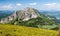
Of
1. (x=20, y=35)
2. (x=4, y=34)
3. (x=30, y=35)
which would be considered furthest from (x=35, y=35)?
(x=4, y=34)

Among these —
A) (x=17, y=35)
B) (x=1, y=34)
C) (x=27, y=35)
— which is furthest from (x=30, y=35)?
(x=1, y=34)

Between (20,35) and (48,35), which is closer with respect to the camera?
(20,35)

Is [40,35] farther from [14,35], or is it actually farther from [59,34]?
[59,34]

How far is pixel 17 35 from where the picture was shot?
1738cm

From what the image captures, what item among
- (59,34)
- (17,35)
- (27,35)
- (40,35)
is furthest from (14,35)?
(59,34)

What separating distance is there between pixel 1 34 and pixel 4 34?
29cm

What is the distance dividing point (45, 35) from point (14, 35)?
3.62 m

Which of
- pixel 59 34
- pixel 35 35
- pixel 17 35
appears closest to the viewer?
pixel 59 34

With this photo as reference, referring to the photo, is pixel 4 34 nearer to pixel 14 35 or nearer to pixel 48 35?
pixel 14 35

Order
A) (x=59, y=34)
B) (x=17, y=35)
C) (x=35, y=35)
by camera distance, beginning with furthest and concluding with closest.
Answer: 1. (x=35, y=35)
2. (x=17, y=35)
3. (x=59, y=34)

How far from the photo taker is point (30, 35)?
1839 cm

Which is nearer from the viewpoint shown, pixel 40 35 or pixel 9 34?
pixel 9 34

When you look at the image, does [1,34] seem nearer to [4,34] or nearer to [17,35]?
[4,34]

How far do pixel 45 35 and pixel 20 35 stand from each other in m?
3.00
